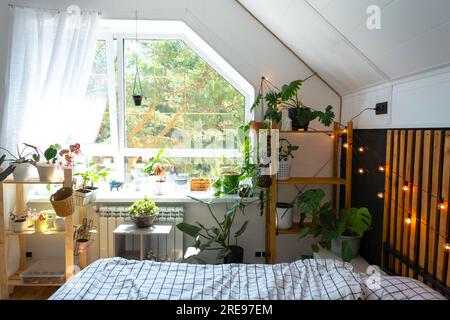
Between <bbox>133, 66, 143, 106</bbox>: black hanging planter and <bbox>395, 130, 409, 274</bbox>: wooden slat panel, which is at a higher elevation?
<bbox>133, 66, 143, 106</bbox>: black hanging planter

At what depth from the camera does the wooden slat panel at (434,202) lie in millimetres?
1650

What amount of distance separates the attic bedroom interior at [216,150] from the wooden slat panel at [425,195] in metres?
0.01

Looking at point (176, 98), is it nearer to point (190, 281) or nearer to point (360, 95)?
point (360, 95)

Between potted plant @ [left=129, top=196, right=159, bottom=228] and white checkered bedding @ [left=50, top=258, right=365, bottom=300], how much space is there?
652 mm

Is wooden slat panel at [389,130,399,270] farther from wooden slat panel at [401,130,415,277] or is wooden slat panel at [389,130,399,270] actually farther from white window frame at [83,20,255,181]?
white window frame at [83,20,255,181]

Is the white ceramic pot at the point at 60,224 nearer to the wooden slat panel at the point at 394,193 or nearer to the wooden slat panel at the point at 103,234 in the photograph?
the wooden slat panel at the point at 103,234

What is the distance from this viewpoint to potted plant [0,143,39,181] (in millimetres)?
2492

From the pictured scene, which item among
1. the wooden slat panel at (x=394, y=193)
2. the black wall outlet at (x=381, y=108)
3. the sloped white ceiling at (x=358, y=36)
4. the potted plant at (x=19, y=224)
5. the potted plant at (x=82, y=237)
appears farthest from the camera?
the potted plant at (x=82, y=237)

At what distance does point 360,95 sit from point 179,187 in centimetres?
170

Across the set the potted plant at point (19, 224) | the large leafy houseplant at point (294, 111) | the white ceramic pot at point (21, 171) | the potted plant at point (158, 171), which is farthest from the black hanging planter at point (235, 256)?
the white ceramic pot at point (21, 171)

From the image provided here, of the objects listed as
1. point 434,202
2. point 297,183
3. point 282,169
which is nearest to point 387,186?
point 434,202

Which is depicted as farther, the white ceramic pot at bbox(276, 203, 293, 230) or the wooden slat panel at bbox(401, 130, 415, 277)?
the white ceramic pot at bbox(276, 203, 293, 230)

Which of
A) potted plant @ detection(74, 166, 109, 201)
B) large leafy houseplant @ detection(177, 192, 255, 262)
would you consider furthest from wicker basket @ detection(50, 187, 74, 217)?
large leafy houseplant @ detection(177, 192, 255, 262)

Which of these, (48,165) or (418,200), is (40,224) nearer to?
(48,165)
